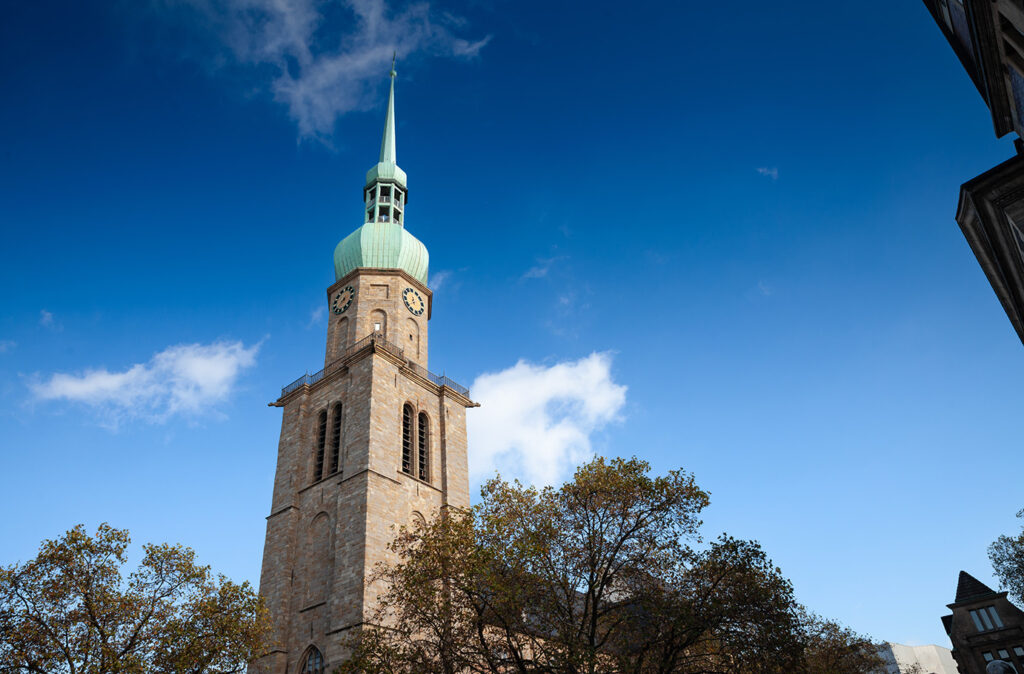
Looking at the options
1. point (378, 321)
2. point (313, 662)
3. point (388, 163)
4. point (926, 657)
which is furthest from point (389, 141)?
point (926, 657)

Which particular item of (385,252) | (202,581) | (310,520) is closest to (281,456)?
(310,520)

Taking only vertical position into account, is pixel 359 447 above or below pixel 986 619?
above

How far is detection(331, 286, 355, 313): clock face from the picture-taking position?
43.8 metres

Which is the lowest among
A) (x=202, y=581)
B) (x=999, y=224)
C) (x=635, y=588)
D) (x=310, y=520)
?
(x=635, y=588)

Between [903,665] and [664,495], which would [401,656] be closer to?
[664,495]

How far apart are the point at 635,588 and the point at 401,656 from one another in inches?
283

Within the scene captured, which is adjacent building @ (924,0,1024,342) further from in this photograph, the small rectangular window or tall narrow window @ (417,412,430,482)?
the small rectangular window

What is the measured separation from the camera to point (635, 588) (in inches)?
816

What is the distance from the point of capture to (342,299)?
146ft

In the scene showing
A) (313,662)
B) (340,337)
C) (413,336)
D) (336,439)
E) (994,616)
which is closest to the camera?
(313,662)

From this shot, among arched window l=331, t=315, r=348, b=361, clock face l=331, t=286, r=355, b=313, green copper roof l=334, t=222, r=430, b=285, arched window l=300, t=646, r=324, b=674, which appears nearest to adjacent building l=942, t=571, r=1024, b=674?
arched window l=300, t=646, r=324, b=674

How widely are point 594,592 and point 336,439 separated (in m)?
21.1

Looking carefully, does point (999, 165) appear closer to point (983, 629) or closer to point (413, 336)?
point (413, 336)

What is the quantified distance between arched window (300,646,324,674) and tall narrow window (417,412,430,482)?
10231mm
